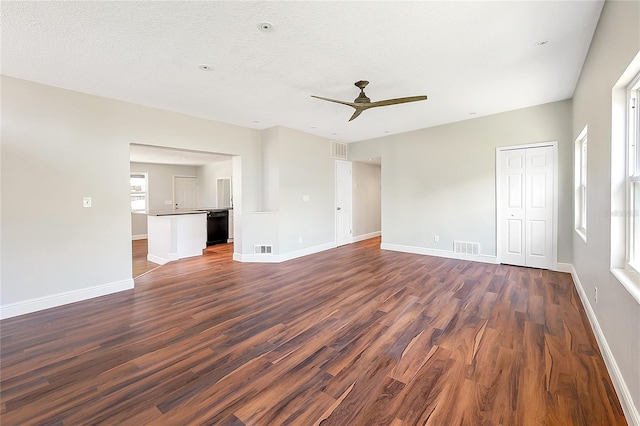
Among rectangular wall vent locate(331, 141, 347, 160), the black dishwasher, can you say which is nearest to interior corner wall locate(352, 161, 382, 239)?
rectangular wall vent locate(331, 141, 347, 160)

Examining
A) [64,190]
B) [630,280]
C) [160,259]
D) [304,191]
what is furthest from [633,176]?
[160,259]

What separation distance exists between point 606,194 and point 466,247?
11.1ft

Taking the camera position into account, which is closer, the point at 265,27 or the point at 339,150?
the point at 265,27

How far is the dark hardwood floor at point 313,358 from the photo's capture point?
1642mm

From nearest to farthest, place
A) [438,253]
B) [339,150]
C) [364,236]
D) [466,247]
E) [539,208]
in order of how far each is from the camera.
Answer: [539,208] → [466,247] → [438,253] → [339,150] → [364,236]

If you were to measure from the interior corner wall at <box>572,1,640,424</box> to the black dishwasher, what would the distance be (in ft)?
24.3

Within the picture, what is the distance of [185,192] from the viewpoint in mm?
9750

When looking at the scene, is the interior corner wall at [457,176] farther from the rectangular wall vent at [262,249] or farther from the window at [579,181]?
the rectangular wall vent at [262,249]

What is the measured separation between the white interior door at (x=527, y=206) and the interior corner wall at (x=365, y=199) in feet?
11.8

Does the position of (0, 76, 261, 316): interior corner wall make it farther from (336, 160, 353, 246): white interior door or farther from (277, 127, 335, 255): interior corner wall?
(336, 160, 353, 246): white interior door

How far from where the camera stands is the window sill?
4.89 ft

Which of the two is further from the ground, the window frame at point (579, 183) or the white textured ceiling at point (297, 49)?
the white textured ceiling at point (297, 49)

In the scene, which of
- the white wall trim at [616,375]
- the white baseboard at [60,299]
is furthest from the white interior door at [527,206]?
the white baseboard at [60,299]

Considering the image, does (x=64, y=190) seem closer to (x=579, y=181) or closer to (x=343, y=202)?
(x=343, y=202)
